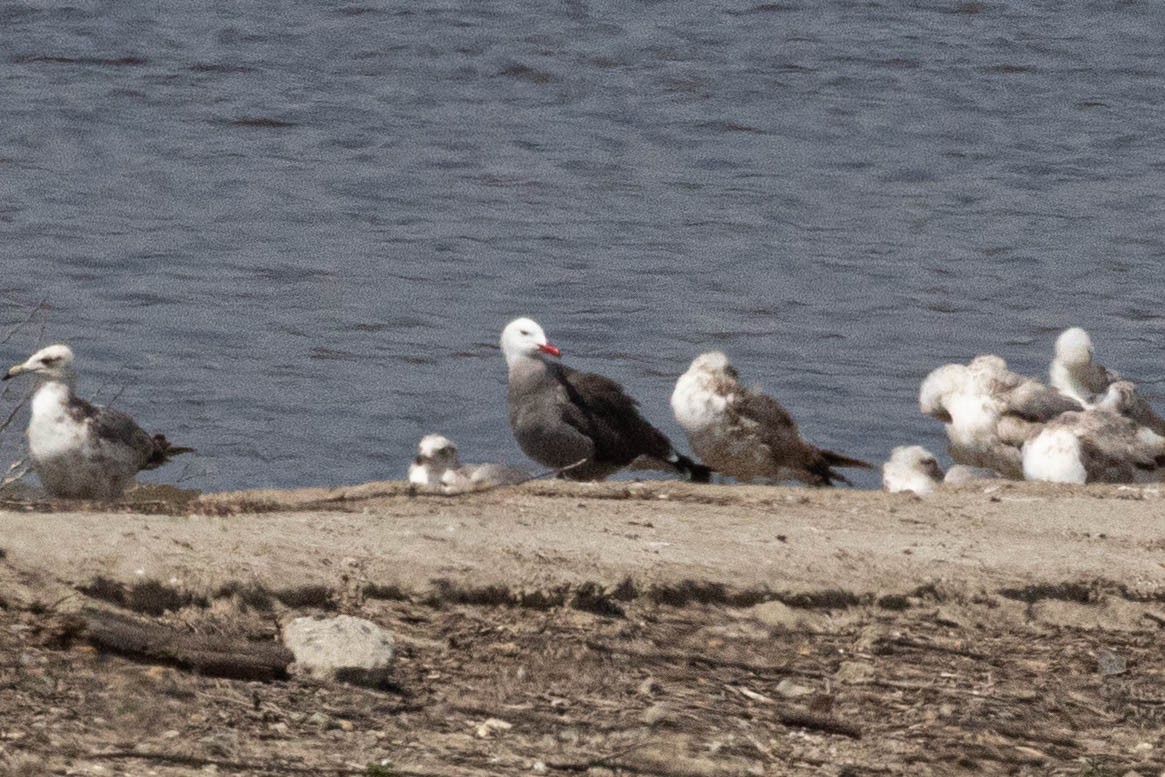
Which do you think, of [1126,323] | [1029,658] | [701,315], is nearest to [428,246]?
[701,315]

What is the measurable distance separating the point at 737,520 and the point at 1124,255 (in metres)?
10.6

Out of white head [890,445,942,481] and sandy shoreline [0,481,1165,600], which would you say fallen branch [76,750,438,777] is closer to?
sandy shoreline [0,481,1165,600]

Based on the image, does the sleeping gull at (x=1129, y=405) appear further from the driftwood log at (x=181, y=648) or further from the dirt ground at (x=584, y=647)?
the driftwood log at (x=181, y=648)

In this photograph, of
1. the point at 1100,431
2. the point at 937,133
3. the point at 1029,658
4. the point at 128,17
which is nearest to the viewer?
the point at 1029,658

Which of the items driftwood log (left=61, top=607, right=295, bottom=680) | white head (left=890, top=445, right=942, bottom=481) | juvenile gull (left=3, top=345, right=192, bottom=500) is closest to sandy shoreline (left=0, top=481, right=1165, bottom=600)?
driftwood log (left=61, top=607, right=295, bottom=680)

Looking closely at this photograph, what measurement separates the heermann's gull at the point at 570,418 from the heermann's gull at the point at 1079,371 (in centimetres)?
332

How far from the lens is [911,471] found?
11.3 m

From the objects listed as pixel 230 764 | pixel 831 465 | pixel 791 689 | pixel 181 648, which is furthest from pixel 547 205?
pixel 230 764

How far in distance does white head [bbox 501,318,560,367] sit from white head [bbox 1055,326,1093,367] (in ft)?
13.1

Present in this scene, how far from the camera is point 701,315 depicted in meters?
15.6

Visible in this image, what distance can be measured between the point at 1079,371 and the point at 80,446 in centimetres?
690

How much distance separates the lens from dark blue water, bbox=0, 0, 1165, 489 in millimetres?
14094

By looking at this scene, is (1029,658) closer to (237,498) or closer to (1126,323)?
(237,498)

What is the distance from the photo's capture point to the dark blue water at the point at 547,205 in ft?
46.2
